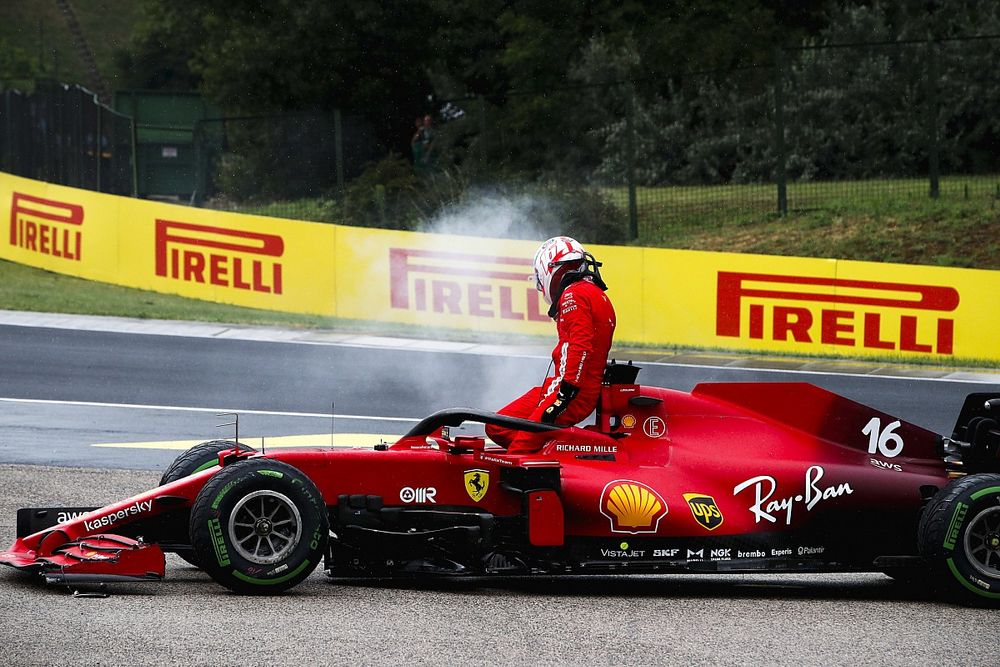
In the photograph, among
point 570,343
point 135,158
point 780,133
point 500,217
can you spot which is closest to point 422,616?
point 570,343

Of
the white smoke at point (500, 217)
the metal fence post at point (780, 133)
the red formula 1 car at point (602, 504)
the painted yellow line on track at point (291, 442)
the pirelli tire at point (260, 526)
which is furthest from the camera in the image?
the white smoke at point (500, 217)

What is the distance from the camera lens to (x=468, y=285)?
21.0 meters

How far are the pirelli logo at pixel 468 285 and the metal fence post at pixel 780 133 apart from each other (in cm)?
631

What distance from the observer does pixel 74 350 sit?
19000 millimetres

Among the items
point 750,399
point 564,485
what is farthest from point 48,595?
point 750,399

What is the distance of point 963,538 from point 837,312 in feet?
38.7

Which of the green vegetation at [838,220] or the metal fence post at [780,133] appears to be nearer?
the metal fence post at [780,133]

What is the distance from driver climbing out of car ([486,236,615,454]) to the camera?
856 cm

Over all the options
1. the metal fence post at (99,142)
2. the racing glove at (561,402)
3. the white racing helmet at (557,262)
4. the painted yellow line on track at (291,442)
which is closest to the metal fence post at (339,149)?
the metal fence post at (99,142)

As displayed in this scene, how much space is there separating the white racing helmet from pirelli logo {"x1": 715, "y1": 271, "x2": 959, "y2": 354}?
11.3 m

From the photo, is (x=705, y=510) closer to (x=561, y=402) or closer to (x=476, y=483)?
(x=561, y=402)

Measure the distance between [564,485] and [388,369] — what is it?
10194mm

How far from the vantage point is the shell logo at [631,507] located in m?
8.23

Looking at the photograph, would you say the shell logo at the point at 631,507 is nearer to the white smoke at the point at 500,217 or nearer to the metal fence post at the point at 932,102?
the metal fence post at the point at 932,102
